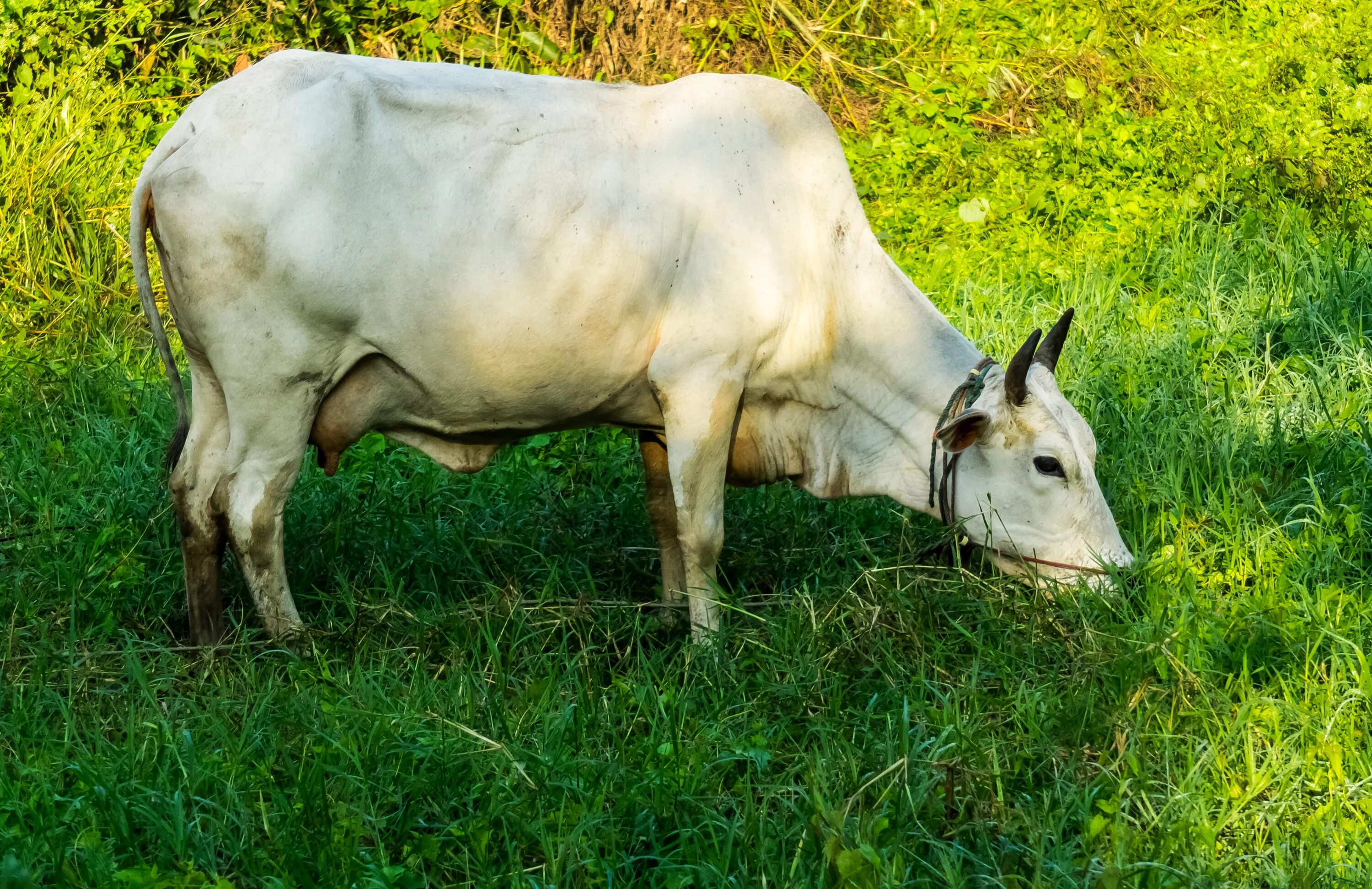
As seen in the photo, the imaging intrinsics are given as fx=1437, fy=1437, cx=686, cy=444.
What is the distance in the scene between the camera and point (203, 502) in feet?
13.3

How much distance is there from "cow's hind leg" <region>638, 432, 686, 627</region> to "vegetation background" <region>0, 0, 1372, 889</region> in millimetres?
162

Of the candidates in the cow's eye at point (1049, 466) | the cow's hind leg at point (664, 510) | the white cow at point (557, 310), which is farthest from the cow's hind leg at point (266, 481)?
the cow's eye at point (1049, 466)

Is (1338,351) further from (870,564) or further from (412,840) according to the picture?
(412,840)

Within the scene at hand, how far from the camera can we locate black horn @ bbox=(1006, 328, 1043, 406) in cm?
376

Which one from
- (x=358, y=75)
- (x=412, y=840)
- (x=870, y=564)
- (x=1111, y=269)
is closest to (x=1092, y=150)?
(x=1111, y=269)

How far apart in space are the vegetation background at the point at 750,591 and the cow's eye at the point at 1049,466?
0.35 metres

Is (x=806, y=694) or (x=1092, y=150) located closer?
(x=806, y=694)

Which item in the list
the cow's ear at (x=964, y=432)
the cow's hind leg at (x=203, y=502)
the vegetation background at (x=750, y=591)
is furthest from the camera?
the cow's hind leg at (x=203, y=502)

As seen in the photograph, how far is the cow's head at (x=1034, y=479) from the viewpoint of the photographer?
3941 millimetres

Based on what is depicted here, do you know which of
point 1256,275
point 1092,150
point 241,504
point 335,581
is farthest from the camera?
point 1092,150

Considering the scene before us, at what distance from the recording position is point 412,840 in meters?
3.03

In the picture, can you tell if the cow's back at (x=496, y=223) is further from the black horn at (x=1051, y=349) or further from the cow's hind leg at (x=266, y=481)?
the black horn at (x=1051, y=349)

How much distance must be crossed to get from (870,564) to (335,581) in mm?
1658

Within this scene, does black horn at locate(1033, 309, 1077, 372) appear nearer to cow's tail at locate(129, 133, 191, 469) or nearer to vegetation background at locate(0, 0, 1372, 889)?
vegetation background at locate(0, 0, 1372, 889)
